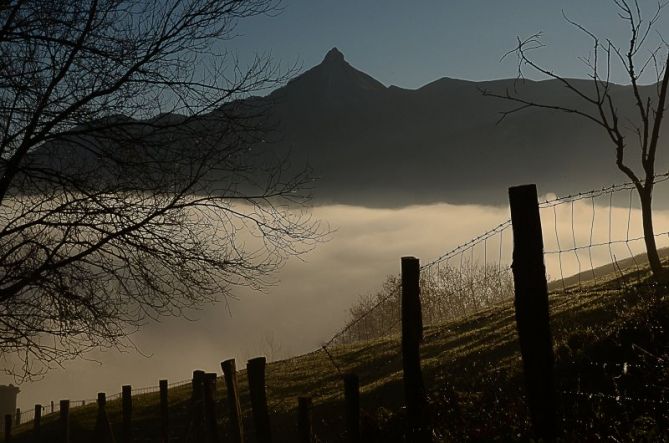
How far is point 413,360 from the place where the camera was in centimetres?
752

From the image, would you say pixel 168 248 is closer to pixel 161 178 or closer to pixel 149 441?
pixel 161 178

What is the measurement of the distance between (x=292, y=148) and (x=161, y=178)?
1.61 m

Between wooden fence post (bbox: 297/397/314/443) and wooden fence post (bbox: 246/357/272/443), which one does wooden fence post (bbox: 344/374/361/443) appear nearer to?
wooden fence post (bbox: 297/397/314/443)

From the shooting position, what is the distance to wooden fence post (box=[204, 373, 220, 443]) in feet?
33.2

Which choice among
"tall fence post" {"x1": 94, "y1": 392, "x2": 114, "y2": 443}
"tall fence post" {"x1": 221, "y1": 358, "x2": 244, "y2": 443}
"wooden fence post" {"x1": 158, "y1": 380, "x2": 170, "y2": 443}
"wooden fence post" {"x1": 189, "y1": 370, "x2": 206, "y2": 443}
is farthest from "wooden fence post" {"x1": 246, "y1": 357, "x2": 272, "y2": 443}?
"tall fence post" {"x1": 94, "y1": 392, "x2": 114, "y2": 443}

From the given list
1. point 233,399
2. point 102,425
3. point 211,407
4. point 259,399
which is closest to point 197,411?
point 211,407

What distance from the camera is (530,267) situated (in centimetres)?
571

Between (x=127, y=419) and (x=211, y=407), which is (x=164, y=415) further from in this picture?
(x=211, y=407)

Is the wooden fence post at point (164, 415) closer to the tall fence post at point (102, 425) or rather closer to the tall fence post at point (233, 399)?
the tall fence post at point (102, 425)

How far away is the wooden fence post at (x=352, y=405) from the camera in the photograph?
7.41 meters

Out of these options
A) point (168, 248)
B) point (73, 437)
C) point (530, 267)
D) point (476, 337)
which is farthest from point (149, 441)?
point (530, 267)

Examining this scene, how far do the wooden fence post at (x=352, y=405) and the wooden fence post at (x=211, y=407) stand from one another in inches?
125

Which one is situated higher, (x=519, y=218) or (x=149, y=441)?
(x=519, y=218)

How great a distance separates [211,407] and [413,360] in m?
3.93
